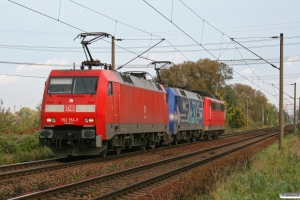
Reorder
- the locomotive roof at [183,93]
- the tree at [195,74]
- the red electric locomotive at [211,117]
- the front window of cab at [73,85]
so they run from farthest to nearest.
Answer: the tree at [195,74], the red electric locomotive at [211,117], the locomotive roof at [183,93], the front window of cab at [73,85]

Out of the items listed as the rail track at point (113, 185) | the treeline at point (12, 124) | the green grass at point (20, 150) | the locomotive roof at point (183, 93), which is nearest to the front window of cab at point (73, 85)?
the green grass at point (20, 150)

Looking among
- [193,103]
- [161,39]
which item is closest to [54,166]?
[161,39]

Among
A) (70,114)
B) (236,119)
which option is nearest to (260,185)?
(70,114)

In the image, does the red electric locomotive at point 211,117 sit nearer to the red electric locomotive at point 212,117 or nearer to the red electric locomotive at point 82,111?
the red electric locomotive at point 212,117

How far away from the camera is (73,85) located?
57.2 feet

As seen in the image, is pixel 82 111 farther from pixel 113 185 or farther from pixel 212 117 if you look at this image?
pixel 212 117

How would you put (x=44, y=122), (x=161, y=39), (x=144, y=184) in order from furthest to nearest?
(x=161, y=39) → (x=44, y=122) → (x=144, y=184)

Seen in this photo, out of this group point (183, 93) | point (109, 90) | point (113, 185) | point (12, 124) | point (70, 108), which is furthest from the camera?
point (183, 93)

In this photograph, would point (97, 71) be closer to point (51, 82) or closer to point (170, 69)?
point (51, 82)

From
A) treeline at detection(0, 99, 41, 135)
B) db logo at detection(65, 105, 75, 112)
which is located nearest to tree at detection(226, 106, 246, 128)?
treeline at detection(0, 99, 41, 135)

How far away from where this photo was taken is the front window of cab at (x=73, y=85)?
1725 centimetres

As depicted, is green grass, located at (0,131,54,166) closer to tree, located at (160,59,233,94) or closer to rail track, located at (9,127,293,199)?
rail track, located at (9,127,293,199)

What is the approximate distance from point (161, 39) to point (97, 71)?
34.8 feet

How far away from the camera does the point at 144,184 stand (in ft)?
39.4
